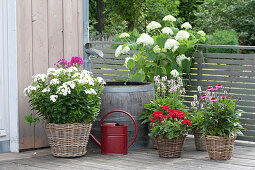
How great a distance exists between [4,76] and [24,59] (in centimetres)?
27

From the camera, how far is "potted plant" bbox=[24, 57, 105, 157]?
173 inches

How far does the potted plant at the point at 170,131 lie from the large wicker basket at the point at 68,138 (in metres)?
0.70

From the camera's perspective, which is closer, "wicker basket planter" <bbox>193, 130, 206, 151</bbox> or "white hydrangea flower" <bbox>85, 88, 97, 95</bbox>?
"white hydrangea flower" <bbox>85, 88, 97, 95</bbox>

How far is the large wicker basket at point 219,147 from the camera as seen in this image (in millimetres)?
4402

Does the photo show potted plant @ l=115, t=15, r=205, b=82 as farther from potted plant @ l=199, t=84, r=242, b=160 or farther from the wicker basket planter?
potted plant @ l=199, t=84, r=242, b=160

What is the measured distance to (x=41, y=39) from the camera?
4.91 metres

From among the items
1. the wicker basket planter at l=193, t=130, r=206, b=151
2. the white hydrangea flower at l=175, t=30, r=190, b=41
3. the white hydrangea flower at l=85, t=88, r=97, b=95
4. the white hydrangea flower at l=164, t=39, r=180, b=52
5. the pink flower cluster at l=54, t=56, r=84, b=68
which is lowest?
the wicker basket planter at l=193, t=130, r=206, b=151

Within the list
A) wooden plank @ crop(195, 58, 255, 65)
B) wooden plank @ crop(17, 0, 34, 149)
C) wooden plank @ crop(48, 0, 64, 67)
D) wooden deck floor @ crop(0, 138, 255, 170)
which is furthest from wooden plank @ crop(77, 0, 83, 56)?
wooden plank @ crop(195, 58, 255, 65)

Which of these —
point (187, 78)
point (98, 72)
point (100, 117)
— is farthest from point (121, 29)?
point (100, 117)

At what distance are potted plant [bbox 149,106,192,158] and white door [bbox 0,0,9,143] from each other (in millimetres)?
1480

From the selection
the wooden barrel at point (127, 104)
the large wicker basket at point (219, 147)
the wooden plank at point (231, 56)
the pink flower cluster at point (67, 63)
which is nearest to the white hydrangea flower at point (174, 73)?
the wooden barrel at point (127, 104)

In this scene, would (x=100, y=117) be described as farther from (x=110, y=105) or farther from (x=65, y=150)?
(x=65, y=150)

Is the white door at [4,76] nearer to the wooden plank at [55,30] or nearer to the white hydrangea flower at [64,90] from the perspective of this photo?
the wooden plank at [55,30]

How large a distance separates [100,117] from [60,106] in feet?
Result: 2.14
